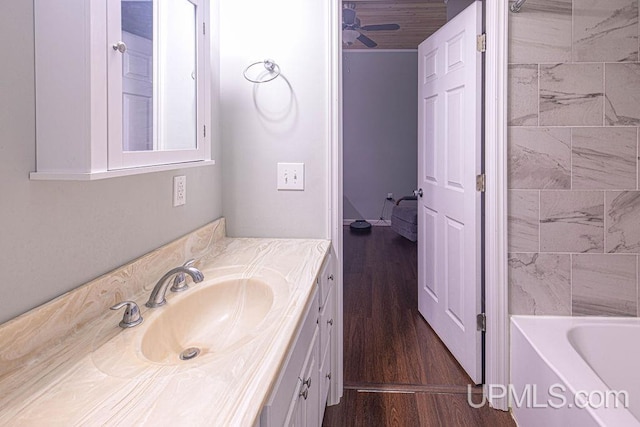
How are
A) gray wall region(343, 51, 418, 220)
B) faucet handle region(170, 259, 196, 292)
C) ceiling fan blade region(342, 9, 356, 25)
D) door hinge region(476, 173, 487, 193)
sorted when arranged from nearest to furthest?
faucet handle region(170, 259, 196, 292)
door hinge region(476, 173, 487, 193)
ceiling fan blade region(342, 9, 356, 25)
gray wall region(343, 51, 418, 220)

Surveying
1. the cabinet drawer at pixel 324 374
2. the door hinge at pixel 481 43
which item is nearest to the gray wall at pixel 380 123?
the door hinge at pixel 481 43

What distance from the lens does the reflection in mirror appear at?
41.6 inches

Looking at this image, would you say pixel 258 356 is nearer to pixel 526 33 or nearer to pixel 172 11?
pixel 172 11

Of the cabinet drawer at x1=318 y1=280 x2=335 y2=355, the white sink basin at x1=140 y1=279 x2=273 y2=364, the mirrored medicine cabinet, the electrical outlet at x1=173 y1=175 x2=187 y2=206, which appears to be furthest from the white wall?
the mirrored medicine cabinet

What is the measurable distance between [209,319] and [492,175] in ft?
4.66

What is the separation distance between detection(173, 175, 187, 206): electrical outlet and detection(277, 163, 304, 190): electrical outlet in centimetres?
52

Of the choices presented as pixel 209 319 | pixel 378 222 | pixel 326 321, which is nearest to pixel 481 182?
pixel 326 321

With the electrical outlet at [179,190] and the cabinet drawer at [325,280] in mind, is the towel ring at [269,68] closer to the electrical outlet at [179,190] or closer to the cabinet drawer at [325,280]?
the electrical outlet at [179,190]

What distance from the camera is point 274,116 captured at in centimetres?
207

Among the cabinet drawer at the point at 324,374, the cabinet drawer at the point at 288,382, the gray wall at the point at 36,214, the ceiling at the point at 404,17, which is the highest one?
the ceiling at the point at 404,17

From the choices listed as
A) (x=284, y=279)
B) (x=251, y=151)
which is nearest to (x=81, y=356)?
(x=284, y=279)

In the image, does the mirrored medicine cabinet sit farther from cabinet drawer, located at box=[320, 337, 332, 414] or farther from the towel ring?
cabinet drawer, located at box=[320, 337, 332, 414]

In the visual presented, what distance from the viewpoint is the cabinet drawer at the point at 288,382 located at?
840 mm

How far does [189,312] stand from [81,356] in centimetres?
42
